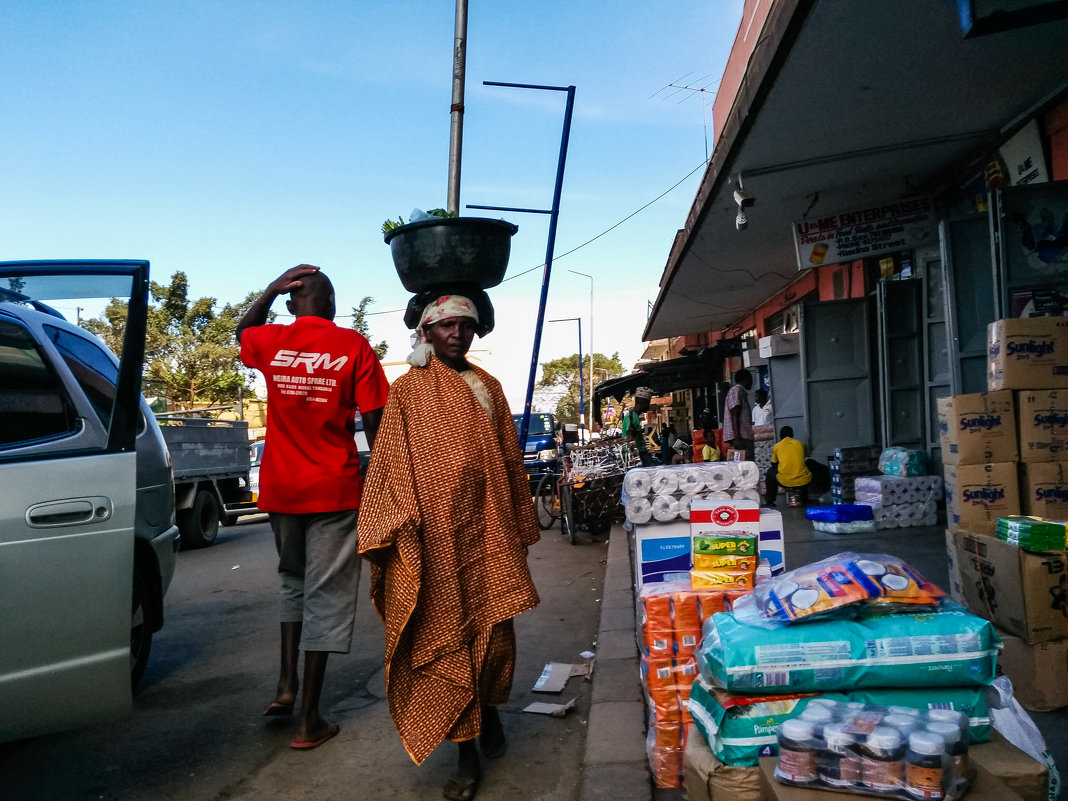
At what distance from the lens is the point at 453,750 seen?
3.44 m

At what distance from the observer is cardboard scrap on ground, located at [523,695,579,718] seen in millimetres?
3752

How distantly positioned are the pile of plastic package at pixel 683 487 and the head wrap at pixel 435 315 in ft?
3.43

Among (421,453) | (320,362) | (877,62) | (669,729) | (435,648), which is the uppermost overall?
(877,62)

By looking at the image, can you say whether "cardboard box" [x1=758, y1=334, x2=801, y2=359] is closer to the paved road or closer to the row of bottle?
the paved road

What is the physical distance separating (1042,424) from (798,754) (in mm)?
3283

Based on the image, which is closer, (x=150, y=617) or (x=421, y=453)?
(x=421, y=453)

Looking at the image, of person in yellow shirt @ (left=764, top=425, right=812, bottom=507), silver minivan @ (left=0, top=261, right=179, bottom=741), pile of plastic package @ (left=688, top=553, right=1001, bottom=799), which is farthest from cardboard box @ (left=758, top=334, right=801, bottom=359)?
silver minivan @ (left=0, top=261, right=179, bottom=741)

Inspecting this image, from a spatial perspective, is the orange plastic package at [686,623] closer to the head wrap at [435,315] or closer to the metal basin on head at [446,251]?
the head wrap at [435,315]

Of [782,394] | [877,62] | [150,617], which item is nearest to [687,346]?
[782,394]

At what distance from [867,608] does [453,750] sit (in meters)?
1.90

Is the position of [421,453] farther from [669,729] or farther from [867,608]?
[867,608]

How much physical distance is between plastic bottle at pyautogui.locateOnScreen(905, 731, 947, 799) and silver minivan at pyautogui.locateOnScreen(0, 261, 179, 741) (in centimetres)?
238

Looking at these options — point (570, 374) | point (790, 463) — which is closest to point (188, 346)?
point (790, 463)

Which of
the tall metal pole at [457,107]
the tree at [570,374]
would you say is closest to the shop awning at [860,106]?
the tall metal pole at [457,107]
